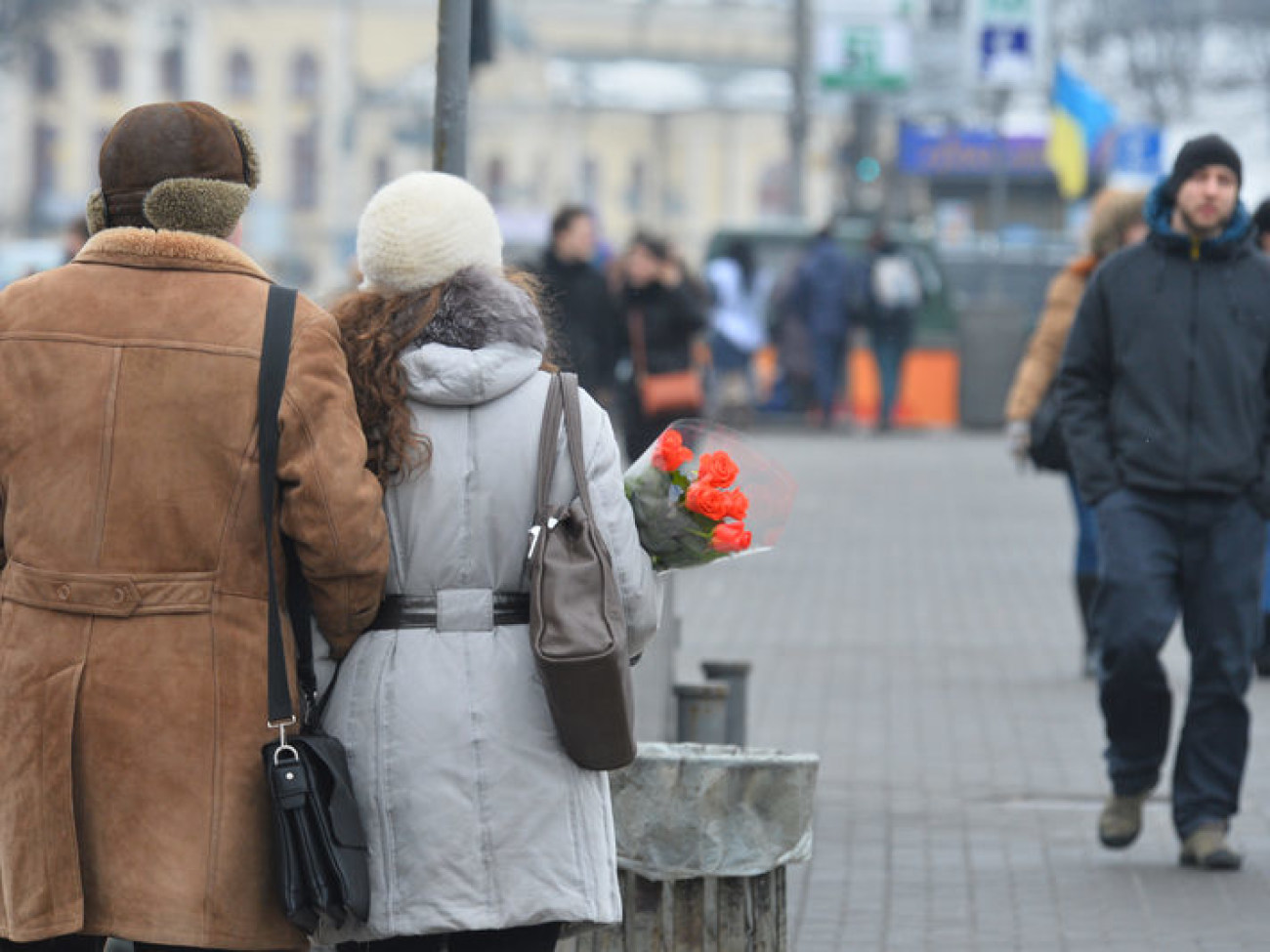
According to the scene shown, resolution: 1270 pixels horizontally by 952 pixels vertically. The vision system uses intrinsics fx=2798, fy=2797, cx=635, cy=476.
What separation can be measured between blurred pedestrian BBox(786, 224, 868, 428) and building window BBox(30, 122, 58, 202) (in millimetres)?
85354

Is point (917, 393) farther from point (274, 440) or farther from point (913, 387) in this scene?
point (274, 440)

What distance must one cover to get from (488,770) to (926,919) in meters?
2.50

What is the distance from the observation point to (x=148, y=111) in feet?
12.8

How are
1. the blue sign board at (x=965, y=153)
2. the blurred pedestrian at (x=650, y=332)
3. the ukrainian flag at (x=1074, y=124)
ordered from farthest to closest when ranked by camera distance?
the blue sign board at (x=965, y=153) < the ukrainian flag at (x=1074, y=124) < the blurred pedestrian at (x=650, y=332)

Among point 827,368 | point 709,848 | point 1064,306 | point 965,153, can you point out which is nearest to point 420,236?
point 709,848

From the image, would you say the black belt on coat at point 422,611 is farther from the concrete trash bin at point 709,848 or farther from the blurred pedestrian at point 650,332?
the blurred pedestrian at point 650,332

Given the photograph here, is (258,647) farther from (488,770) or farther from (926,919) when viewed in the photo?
(926,919)

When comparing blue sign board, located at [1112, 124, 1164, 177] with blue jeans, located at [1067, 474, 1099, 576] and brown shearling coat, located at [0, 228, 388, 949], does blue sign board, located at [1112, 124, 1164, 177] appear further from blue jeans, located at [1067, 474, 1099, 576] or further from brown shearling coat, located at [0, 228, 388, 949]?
brown shearling coat, located at [0, 228, 388, 949]

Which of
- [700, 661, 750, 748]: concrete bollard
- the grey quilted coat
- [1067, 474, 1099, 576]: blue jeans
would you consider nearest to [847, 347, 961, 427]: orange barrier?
[1067, 474, 1099, 576]: blue jeans

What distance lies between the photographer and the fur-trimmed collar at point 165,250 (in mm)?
3871

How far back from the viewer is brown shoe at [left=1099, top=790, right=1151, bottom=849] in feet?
22.2

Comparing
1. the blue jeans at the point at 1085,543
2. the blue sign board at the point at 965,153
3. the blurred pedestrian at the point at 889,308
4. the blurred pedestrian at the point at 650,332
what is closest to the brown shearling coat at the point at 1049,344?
the blue jeans at the point at 1085,543

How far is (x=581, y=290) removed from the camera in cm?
1318

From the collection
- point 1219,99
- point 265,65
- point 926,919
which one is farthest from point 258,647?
point 265,65
